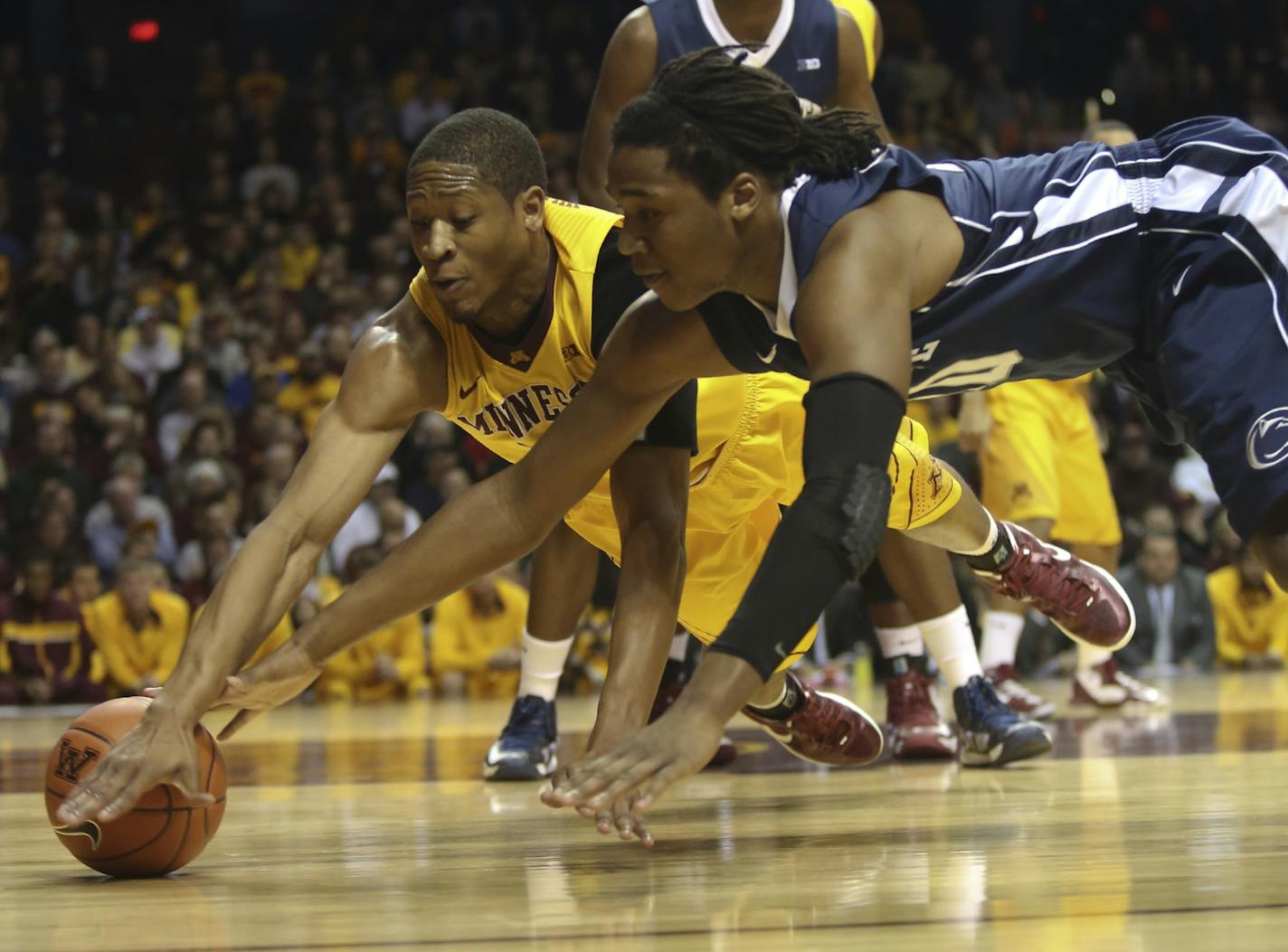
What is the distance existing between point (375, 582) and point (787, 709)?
4.30ft

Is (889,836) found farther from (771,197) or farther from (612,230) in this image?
(612,230)

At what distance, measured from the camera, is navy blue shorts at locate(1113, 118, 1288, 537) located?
2.61 metres

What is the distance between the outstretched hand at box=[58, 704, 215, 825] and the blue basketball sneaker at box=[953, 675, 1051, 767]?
7.37ft

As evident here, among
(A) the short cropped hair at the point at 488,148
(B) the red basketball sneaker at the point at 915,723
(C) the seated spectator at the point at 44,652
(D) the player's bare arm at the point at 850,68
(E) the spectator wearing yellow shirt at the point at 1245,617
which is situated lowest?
(E) the spectator wearing yellow shirt at the point at 1245,617

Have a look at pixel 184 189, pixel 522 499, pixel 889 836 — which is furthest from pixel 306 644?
pixel 184 189

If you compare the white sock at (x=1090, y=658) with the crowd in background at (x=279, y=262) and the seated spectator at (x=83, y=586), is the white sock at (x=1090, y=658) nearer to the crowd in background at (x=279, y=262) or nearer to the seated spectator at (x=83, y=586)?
the crowd in background at (x=279, y=262)

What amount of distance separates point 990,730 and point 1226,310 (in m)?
1.84

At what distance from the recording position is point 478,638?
9.20 metres

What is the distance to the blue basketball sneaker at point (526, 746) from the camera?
4.51 meters

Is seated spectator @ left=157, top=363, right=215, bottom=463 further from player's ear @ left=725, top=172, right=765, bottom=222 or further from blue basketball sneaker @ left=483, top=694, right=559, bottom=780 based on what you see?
player's ear @ left=725, top=172, right=765, bottom=222

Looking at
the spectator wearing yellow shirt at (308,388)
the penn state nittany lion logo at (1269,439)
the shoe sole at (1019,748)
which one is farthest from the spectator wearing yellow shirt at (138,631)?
the penn state nittany lion logo at (1269,439)

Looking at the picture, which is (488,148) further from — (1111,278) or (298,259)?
(298,259)

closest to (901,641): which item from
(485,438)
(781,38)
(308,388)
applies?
(485,438)

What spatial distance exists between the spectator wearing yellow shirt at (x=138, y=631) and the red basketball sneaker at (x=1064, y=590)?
5.79 meters
